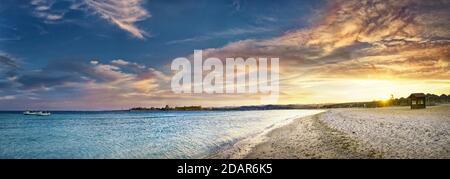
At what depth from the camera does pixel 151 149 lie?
15695 millimetres
